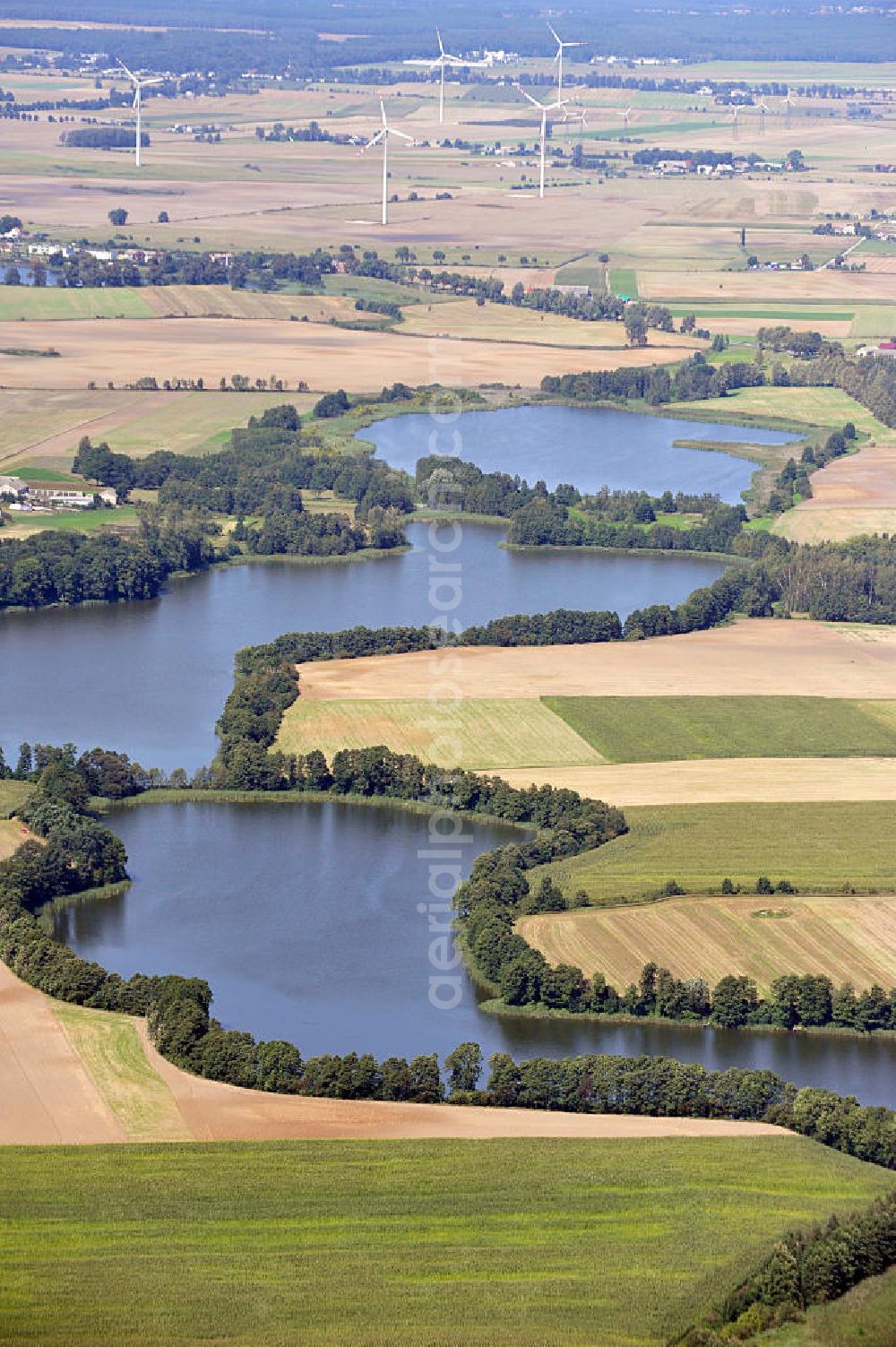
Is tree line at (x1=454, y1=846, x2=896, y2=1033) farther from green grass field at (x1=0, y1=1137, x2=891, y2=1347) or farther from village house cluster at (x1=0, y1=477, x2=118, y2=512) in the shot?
village house cluster at (x1=0, y1=477, x2=118, y2=512)

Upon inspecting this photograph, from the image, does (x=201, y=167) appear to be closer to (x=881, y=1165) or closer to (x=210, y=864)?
(x=210, y=864)

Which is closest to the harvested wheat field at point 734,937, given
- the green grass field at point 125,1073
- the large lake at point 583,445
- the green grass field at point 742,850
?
the green grass field at point 742,850

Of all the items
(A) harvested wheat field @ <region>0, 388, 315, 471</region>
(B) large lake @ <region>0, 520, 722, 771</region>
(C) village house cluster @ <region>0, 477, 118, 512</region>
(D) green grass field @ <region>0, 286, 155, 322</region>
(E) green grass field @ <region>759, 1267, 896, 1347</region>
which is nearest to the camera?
(E) green grass field @ <region>759, 1267, 896, 1347</region>

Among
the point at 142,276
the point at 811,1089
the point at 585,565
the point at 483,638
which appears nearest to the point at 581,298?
the point at 142,276

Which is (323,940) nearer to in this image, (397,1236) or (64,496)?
(397,1236)

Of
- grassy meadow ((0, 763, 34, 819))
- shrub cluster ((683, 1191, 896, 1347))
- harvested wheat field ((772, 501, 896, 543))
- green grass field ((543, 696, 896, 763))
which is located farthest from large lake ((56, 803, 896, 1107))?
harvested wheat field ((772, 501, 896, 543))
